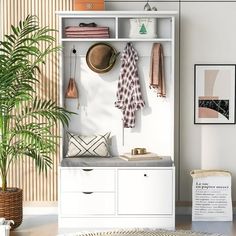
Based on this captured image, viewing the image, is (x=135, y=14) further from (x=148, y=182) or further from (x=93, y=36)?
(x=148, y=182)

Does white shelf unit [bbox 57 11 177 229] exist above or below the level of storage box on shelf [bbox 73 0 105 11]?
below

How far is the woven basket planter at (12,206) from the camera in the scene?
5.43 meters

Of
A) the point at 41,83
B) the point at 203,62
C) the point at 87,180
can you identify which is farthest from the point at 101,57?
the point at 87,180

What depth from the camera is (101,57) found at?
19.3 feet

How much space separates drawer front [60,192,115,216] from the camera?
5641 millimetres

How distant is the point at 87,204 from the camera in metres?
5.65

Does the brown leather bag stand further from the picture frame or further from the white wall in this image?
the picture frame

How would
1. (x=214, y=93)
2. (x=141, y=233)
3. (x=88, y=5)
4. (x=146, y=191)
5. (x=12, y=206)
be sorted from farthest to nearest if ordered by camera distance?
1. (x=214, y=93)
2. (x=88, y=5)
3. (x=146, y=191)
4. (x=12, y=206)
5. (x=141, y=233)

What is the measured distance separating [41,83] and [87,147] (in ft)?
2.85

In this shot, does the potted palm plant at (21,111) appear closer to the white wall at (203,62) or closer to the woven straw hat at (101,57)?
the woven straw hat at (101,57)

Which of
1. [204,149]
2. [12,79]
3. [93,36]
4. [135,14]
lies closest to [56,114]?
[12,79]

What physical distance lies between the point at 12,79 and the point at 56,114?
1.80 ft

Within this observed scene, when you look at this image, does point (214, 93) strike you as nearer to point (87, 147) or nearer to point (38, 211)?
point (87, 147)

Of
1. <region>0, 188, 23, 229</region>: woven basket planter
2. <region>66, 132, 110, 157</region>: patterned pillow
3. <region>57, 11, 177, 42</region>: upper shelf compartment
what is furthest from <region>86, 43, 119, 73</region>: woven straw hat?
<region>0, 188, 23, 229</region>: woven basket planter
